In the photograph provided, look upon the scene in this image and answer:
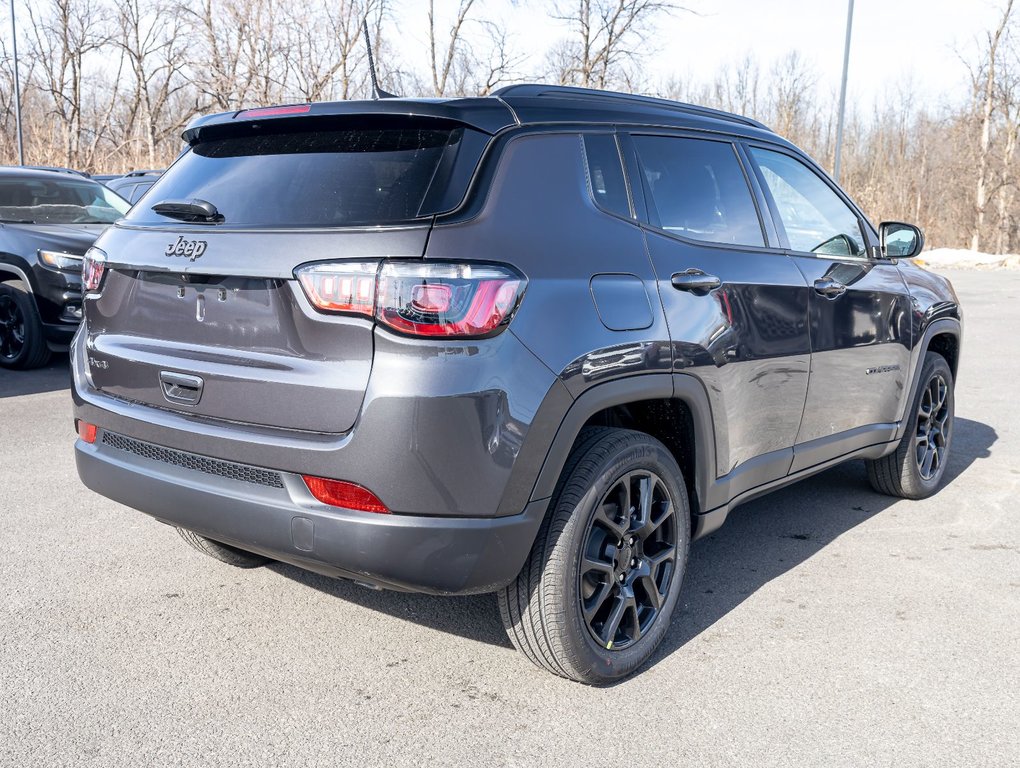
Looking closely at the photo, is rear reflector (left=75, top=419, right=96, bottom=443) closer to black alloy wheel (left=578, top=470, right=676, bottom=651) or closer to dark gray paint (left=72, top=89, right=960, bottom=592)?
dark gray paint (left=72, top=89, right=960, bottom=592)

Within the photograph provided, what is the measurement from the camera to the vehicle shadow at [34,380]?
776 centimetres

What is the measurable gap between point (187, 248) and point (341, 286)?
64cm

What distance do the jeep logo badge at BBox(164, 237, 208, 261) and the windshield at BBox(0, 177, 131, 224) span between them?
22.6 feet

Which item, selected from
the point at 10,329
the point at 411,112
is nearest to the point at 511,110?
the point at 411,112

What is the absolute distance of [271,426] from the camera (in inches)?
107

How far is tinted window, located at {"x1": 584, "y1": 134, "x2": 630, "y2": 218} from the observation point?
10.2 ft

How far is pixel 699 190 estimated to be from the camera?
143 inches

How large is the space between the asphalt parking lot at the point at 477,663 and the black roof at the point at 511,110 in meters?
1.72

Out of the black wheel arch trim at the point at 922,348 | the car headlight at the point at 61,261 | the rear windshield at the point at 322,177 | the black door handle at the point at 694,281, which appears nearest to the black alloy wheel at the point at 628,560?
the black door handle at the point at 694,281

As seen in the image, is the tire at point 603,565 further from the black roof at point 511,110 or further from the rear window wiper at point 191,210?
the rear window wiper at point 191,210

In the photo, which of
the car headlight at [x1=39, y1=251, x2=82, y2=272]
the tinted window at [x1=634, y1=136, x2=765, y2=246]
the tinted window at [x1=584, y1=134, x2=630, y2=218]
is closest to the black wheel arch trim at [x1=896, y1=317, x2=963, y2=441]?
the tinted window at [x1=634, y1=136, x2=765, y2=246]

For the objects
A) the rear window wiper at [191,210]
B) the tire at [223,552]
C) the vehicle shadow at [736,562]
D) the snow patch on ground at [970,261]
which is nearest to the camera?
the rear window wiper at [191,210]

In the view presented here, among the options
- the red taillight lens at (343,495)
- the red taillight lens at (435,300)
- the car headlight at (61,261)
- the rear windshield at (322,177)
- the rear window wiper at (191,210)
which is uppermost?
the rear windshield at (322,177)

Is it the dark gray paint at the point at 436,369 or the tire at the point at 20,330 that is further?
the tire at the point at 20,330
